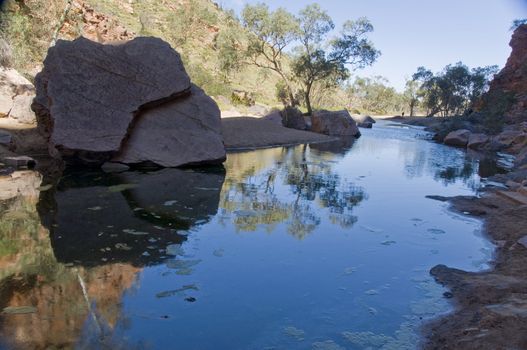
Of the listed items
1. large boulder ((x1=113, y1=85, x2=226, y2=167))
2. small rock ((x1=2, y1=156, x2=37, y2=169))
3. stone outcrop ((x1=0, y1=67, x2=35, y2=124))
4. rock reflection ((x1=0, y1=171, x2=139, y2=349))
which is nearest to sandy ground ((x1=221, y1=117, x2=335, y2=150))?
large boulder ((x1=113, y1=85, x2=226, y2=167))

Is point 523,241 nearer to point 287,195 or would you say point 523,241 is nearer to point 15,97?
point 287,195

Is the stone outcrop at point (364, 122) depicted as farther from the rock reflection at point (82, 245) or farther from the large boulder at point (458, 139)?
the rock reflection at point (82, 245)

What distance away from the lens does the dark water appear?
10.8 ft

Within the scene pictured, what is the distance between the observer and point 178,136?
1026 centimetres

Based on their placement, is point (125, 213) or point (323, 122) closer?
point (125, 213)

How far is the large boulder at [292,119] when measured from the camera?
24234 millimetres

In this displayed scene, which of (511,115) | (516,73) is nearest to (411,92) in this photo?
(516,73)

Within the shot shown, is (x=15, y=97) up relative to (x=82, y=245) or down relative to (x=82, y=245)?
up

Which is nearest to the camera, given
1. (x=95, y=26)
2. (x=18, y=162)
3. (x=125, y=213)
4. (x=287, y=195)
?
(x=125, y=213)

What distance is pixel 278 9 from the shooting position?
29.6m

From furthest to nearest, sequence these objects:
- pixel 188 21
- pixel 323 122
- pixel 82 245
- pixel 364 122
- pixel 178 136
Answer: pixel 188 21 < pixel 364 122 < pixel 323 122 < pixel 178 136 < pixel 82 245

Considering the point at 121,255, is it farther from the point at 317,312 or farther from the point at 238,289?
the point at 317,312

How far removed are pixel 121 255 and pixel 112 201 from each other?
97.2 inches

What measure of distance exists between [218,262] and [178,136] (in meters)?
6.04
